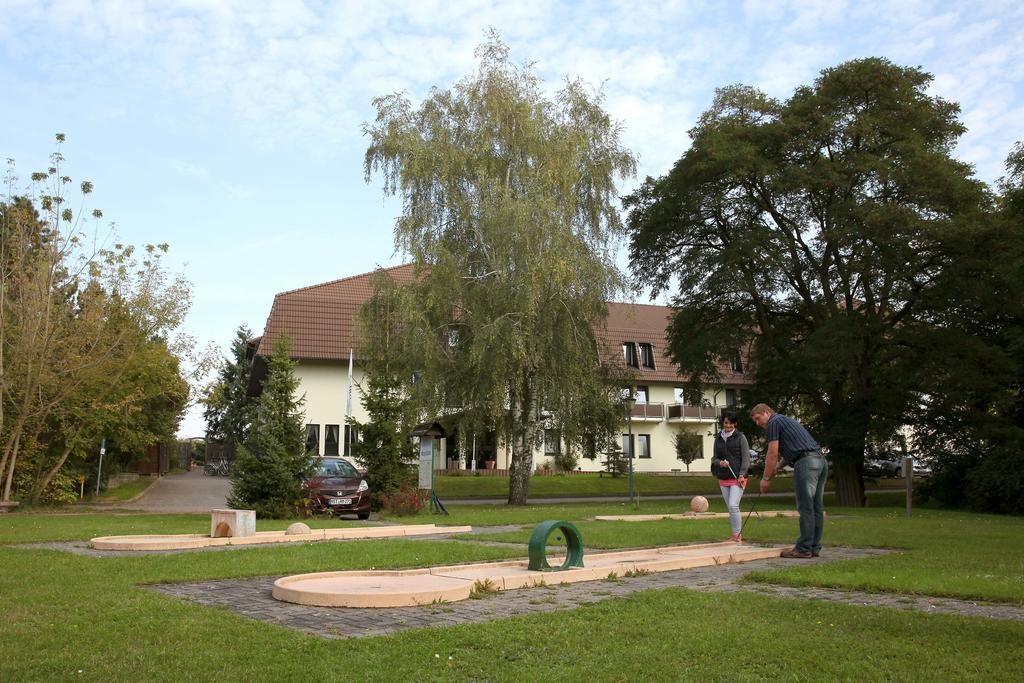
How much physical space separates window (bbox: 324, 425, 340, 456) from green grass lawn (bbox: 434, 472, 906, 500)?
651cm

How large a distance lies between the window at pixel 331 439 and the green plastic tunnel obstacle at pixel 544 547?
3988 centimetres

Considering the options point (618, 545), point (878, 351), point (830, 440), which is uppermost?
point (878, 351)

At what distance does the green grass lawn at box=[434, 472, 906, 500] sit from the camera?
40.6m

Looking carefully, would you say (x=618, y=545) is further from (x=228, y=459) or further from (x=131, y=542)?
(x=228, y=459)

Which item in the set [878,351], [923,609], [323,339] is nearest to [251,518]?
[923,609]

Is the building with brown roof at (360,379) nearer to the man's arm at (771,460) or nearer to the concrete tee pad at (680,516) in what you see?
the concrete tee pad at (680,516)

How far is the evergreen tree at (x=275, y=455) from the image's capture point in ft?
68.7

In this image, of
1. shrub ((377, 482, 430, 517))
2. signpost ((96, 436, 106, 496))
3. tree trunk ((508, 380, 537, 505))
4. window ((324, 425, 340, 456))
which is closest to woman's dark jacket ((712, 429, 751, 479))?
shrub ((377, 482, 430, 517))

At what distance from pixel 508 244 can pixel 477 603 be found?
18328 mm

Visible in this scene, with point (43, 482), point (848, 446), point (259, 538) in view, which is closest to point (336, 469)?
point (259, 538)

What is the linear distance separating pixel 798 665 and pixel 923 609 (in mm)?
2836

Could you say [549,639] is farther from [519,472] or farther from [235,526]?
[519,472]

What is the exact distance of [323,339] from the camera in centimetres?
4800

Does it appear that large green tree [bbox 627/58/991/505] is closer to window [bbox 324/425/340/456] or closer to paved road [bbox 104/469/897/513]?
paved road [bbox 104/469/897/513]
